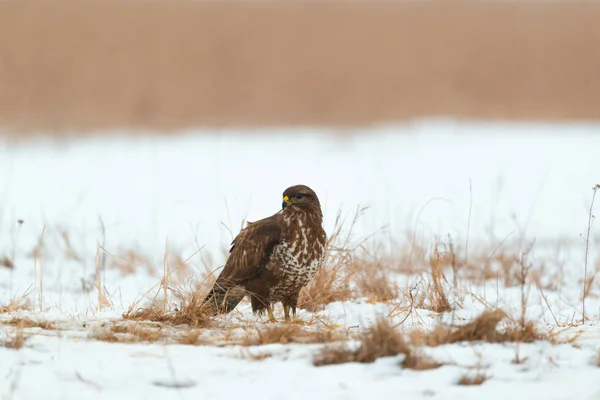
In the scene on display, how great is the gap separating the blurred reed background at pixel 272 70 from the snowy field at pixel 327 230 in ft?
4.49

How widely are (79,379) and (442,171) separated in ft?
31.6

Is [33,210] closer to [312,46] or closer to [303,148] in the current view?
[303,148]

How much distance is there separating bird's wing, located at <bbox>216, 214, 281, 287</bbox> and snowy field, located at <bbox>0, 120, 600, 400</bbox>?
0.74 ft

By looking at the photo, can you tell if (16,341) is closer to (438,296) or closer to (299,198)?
(299,198)

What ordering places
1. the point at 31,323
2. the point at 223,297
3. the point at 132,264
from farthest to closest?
1. the point at 132,264
2. the point at 223,297
3. the point at 31,323

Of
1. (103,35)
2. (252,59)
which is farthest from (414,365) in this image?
(103,35)

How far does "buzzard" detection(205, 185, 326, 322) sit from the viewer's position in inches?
186

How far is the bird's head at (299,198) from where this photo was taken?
480 cm

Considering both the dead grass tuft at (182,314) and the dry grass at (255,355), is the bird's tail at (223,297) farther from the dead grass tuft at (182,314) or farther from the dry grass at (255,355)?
the dry grass at (255,355)

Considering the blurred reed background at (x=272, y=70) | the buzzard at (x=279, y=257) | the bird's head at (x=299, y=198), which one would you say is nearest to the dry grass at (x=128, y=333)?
the buzzard at (x=279, y=257)

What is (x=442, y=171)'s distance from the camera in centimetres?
1253

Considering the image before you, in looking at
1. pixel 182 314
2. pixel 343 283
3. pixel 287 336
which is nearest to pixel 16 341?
pixel 182 314

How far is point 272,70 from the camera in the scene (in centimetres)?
1900

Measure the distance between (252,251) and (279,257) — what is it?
0.17 m
